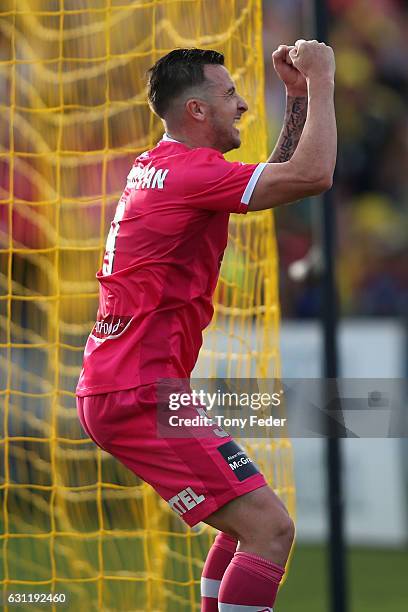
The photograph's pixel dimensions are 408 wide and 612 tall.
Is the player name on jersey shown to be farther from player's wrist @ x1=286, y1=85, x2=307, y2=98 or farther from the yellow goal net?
the yellow goal net

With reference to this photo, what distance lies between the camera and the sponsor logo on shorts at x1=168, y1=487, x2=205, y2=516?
2.87 metres

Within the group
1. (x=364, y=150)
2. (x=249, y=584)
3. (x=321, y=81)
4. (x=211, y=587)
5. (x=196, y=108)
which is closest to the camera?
(x=249, y=584)

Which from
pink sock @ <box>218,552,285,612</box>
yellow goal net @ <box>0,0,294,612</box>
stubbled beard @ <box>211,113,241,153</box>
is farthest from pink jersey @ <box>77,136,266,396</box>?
yellow goal net @ <box>0,0,294,612</box>

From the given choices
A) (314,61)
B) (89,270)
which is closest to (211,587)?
(314,61)

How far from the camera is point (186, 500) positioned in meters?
2.88

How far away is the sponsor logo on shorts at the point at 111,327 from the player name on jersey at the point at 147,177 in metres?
0.37

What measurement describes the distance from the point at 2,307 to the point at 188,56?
2.38 meters

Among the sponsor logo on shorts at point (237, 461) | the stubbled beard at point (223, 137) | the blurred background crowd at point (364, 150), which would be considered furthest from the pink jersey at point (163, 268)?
the blurred background crowd at point (364, 150)

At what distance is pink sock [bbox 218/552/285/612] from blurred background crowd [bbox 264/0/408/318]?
22.0ft

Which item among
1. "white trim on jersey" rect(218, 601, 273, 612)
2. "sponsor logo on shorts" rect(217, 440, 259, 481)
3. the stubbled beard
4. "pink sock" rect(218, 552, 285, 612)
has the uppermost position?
the stubbled beard

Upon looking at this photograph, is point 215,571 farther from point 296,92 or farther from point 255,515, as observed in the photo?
point 296,92

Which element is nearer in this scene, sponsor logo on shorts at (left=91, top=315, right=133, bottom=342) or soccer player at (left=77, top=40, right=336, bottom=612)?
soccer player at (left=77, top=40, right=336, bottom=612)

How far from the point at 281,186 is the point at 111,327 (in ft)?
1.97

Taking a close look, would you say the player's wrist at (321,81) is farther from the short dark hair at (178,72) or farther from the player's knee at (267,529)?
the player's knee at (267,529)
